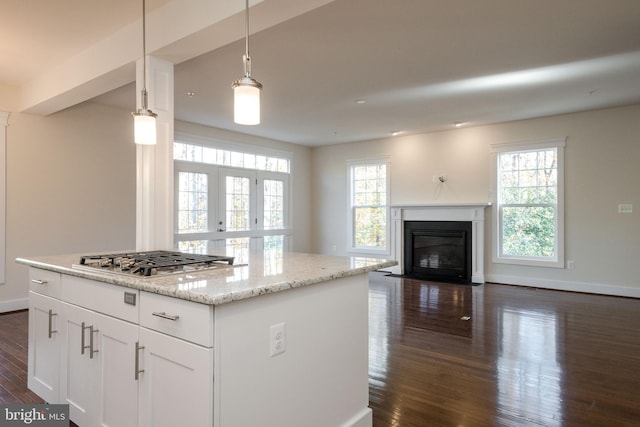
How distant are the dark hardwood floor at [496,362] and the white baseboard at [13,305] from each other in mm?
124

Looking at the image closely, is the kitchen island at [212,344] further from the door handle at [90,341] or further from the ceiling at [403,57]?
the ceiling at [403,57]

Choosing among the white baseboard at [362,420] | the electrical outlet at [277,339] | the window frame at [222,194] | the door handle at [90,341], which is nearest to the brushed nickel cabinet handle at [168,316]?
the electrical outlet at [277,339]

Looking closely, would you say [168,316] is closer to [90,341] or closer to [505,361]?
[90,341]

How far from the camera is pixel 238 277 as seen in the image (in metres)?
1.68

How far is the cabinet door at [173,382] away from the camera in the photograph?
1.37 metres

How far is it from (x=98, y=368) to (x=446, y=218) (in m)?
5.93

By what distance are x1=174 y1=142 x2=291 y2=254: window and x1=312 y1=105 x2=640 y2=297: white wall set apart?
2.58 meters

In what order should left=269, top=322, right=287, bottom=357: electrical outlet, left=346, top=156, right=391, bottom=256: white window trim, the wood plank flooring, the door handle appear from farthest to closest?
left=346, top=156, right=391, bottom=256: white window trim
the wood plank flooring
the door handle
left=269, top=322, right=287, bottom=357: electrical outlet

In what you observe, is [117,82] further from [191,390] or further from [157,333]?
A: [191,390]

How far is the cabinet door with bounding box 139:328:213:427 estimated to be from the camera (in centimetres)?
137

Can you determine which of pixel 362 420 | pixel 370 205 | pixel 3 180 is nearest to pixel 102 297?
pixel 362 420

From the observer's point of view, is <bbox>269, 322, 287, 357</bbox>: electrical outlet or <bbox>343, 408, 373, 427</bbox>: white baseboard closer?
<bbox>269, 322, 287, 357</bbox>: electrical outlet

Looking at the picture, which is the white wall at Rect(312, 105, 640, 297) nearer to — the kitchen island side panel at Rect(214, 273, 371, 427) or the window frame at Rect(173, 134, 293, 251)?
the window frame at Rect(173, 134, 293, 251)

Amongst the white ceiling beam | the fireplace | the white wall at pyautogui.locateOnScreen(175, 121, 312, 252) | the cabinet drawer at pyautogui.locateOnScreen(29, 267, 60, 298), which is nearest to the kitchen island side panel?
the cabinet drawer at pyautogui.locateOnScreen(29, 267, 60, 298)
